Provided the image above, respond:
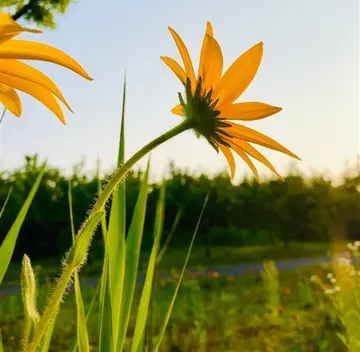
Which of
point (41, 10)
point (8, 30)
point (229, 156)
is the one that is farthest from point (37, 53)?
point (41, 10)

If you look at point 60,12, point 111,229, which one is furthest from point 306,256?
point 111,229

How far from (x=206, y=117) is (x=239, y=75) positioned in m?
0.09

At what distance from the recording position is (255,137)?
834 mm

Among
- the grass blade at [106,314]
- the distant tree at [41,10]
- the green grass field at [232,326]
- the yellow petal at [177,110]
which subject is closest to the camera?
the yellow petal at [177,110]

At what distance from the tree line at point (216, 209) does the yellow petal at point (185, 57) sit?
8.01 metres

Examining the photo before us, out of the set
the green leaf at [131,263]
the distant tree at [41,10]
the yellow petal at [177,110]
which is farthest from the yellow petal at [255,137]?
the distant tree at [41,10]

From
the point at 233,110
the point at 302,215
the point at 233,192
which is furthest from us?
the point at 302,215

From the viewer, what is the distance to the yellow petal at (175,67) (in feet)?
3.05

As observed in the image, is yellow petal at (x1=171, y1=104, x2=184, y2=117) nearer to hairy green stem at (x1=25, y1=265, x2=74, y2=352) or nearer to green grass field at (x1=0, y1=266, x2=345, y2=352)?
hairy green stem at (x1=25, y1=265, x2=74, y2=352)

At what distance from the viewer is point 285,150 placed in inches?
30.9

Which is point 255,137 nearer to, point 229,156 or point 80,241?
point 229,156

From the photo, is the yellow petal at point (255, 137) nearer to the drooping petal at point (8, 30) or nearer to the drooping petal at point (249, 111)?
the drooping petal at point (249, 111)

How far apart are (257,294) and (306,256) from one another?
5.68m

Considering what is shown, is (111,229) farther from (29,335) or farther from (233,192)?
(233,192)
